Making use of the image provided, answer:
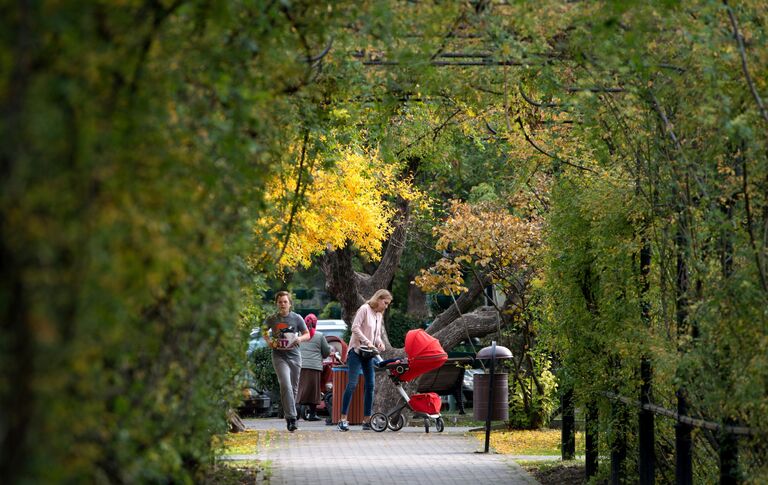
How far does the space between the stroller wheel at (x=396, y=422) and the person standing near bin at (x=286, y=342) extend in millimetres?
1893

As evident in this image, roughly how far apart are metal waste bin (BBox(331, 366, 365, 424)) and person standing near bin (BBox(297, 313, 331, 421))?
100cm

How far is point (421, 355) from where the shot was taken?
1708 cm

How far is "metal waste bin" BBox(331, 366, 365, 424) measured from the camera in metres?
19.4

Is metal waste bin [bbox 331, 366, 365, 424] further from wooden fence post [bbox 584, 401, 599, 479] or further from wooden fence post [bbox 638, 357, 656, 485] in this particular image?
wooden fence post [bbox 638, 357, 656, 485]

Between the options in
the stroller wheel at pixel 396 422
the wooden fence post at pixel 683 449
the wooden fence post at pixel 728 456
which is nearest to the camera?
the wooden fence post at pixel 728 456

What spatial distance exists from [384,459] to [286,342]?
3119mm

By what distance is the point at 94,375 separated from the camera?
10.6ft

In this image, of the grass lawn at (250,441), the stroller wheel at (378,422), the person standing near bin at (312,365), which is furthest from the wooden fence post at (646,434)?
the person standing near bin at (312,365)

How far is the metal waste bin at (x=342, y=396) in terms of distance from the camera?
19.4 metres

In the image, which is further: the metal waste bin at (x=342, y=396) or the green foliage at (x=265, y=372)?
the green foliage at (x=265, y=372)

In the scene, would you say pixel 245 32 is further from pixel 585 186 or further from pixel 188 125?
pixel 585 186

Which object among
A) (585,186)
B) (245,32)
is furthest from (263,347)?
(245,32)

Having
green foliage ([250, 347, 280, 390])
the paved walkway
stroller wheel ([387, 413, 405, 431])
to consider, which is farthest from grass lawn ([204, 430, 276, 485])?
green foliage ([250, 347, 280, 390])

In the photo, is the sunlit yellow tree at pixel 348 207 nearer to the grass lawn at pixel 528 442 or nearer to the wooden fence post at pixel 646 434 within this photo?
the grass lawn at pixel 528 442
